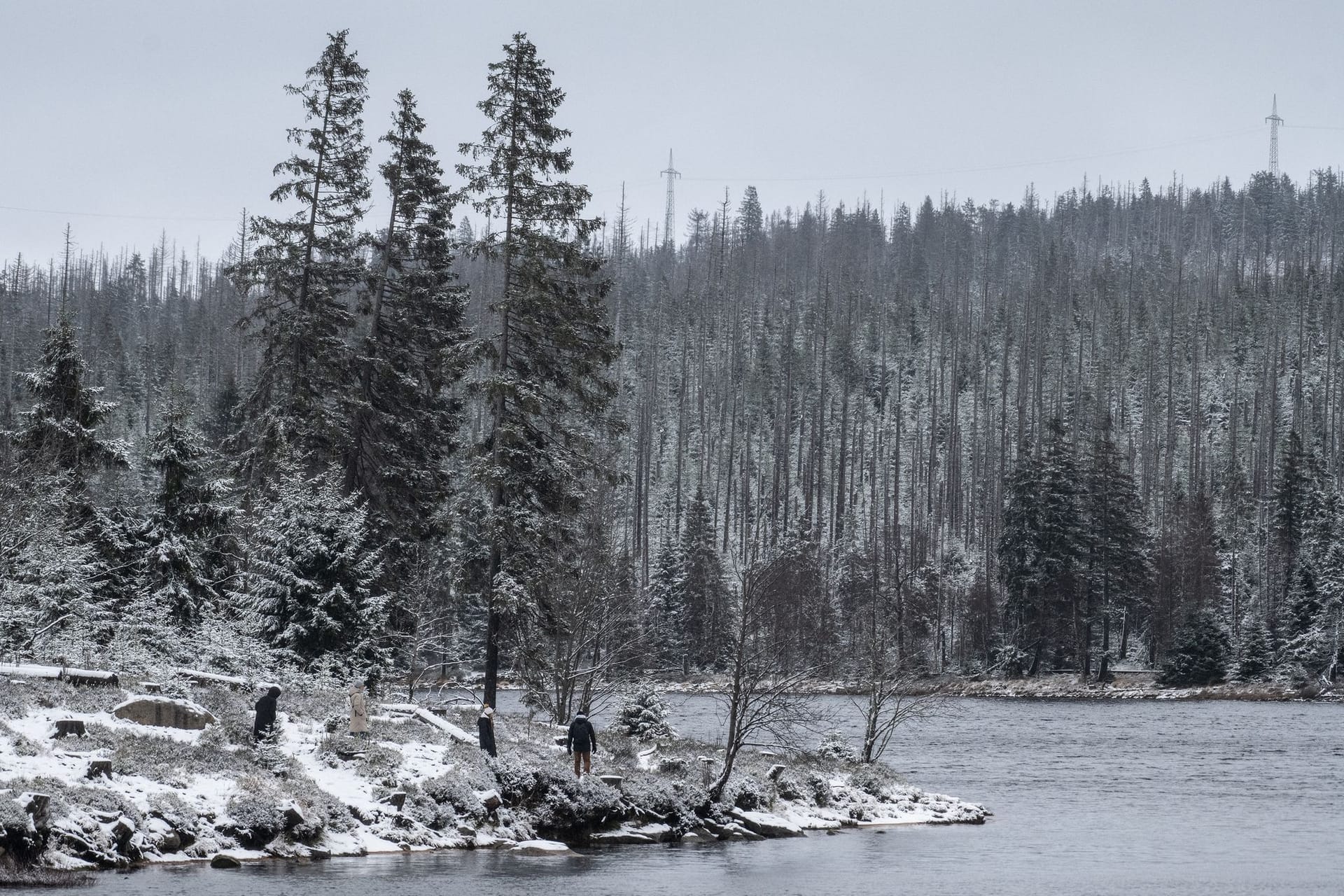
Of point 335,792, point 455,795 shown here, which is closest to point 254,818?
point 335,792

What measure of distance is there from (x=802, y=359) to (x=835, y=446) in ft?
50.1

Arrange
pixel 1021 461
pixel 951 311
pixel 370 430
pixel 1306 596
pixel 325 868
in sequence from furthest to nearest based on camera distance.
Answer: pixel 951 311 < pixel 1021 461 < pixel 1306 596 < pixel 370 430 < pixel 325 868

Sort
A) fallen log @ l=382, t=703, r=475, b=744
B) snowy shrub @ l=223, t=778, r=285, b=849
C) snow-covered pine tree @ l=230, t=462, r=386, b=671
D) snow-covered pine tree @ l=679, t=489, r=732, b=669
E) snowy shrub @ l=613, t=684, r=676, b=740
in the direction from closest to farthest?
snowy shrub @ l=223, t=778, r=285, b=849
fallen log @ l=382, t=703, r=475, b=744
snow-covered pine tree @ l=230, t=462, r=386, b=671
snowy shrub @ l=613, t=684, r=676, b=740
snow-covered pine tree @ l=679, t=489, r=732, b=669

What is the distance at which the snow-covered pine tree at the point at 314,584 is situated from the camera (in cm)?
2939

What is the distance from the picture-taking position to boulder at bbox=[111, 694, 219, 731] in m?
23.3

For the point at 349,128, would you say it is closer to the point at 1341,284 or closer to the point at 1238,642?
the point at 1238,642

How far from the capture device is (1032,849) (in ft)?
84.5

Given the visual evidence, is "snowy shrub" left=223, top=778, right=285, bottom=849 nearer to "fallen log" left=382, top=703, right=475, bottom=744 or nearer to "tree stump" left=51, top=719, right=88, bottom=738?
"tree stump" left=51, top=719, right=88, bottom=738

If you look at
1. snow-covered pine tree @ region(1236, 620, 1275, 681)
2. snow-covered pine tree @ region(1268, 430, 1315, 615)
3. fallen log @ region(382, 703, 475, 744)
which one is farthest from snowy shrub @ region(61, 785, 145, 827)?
snow-covered pine tree @ region(1268, 430, 1315, 615)

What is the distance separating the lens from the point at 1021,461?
85.6m

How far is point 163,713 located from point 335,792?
148 inches

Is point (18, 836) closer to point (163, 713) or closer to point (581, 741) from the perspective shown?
point (163, 713)

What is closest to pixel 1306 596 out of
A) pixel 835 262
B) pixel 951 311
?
pixel 951 311

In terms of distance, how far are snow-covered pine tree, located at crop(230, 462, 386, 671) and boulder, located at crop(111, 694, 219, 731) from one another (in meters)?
5.16
